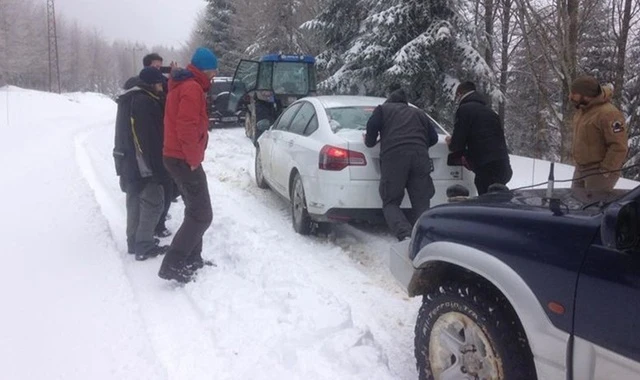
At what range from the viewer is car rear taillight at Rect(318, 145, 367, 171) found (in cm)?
527

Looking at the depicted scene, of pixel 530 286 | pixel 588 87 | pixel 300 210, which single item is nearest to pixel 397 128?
pixel 300 210

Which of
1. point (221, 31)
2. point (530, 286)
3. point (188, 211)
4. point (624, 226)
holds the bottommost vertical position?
point (188, 211)

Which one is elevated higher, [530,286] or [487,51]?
[487,51]

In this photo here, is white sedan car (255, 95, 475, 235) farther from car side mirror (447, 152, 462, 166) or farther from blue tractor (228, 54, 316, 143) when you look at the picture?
blue tractor (228, 54, 316, 143)

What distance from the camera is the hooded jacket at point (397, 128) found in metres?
5.06

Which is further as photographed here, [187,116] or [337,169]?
[337,169]

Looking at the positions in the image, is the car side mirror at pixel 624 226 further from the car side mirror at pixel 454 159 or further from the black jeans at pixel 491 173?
the car side mirror at pixel 454 159

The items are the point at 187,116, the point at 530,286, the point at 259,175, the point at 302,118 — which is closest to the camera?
the point at 530,286

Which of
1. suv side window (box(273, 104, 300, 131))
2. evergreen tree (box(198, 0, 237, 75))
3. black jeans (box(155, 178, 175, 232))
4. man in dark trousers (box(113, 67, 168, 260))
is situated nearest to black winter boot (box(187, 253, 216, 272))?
man in dark trousers (box(113, 67, 168, 260))

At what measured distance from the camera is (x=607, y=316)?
1.89m

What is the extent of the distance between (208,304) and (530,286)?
2.60 metres

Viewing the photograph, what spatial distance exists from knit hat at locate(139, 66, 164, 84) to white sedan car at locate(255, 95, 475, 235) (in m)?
1.73

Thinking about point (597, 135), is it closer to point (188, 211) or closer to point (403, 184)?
point (403, 184)

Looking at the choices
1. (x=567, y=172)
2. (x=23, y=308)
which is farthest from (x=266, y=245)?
(x=567, y=172)
